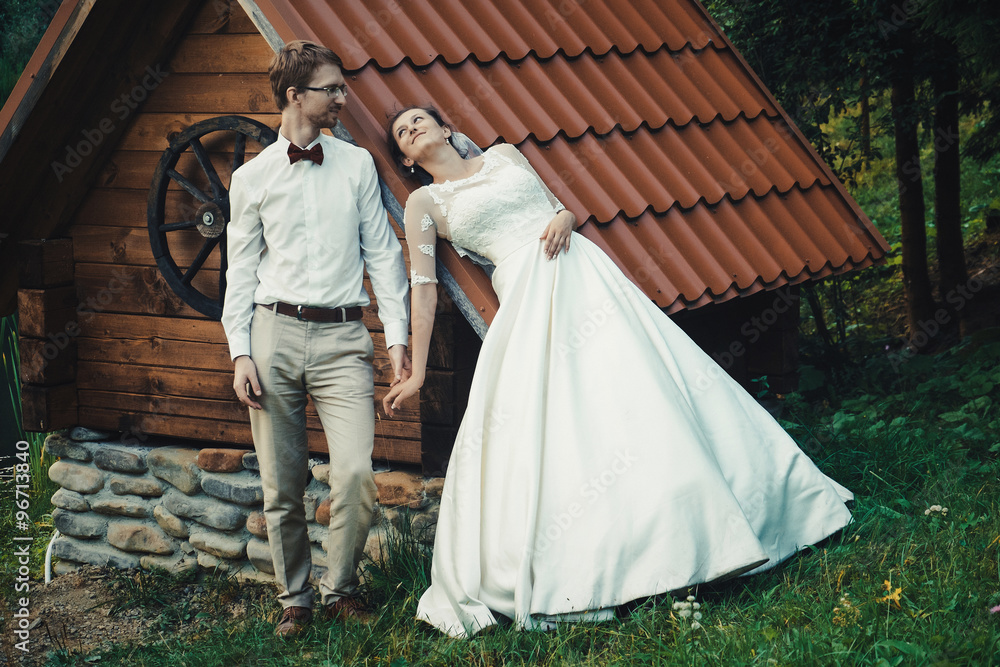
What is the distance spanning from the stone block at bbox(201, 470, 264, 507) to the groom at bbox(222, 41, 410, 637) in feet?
3.57

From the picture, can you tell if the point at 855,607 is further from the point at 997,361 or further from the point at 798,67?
the point at 798,67

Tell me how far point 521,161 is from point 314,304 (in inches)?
39.4

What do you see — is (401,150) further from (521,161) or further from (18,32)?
(18,32)

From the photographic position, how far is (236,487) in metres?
4.43

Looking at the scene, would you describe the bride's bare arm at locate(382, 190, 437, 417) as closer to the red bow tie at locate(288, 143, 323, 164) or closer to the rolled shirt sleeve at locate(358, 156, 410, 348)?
the rolled shirt sleeve at locate(358, 156, 410, 348)

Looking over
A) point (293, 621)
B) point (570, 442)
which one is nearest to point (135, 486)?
point (293, 621)

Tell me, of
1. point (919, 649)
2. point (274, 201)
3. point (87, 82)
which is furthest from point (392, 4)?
point (919, 649)

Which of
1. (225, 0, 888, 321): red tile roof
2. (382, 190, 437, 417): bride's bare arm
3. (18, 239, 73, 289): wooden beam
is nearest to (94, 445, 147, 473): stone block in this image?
(18, 239, 73, 289): wooden beam

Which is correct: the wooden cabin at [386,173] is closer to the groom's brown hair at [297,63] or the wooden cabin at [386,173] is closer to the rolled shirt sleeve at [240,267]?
the groom's brown hair at [297,63]

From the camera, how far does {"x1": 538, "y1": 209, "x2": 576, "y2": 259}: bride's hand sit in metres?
3.34

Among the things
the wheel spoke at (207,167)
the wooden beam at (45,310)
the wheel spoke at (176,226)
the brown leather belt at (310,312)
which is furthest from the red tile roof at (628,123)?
the wooden beam at (45,310)

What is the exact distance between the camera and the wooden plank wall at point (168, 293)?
4141 mm

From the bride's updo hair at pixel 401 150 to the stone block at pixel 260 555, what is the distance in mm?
2103

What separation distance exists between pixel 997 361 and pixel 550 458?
3390 millimetres
